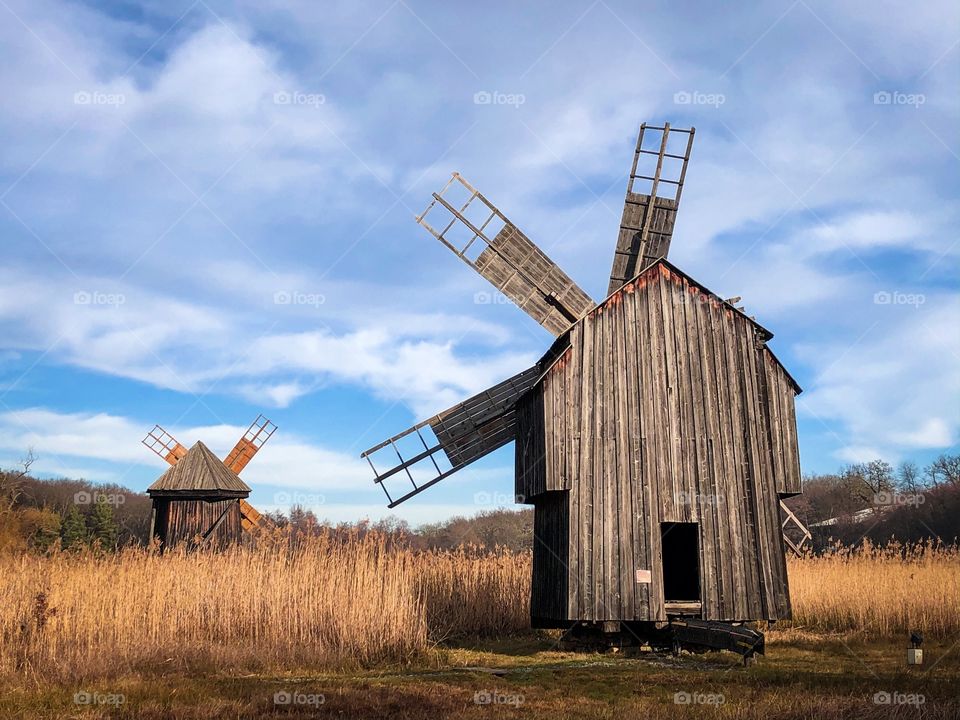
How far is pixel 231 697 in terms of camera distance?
9484mm

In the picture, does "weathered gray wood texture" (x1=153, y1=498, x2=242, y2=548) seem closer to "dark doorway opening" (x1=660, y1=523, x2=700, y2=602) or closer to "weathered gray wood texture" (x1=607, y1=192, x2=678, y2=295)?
"dark doorway opening" (x1=660, y1=523, x2=700, y2=602)

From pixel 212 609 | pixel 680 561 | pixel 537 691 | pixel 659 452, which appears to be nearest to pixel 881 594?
pixel 680 561

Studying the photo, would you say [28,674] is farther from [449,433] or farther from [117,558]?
[449,433]

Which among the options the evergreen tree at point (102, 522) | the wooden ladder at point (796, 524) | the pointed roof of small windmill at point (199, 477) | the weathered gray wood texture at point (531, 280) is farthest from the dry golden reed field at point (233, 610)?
the evergreen tree at point (102, 522)

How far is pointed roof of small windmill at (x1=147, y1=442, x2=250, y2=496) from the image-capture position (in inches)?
1297

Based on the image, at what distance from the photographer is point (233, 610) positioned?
523 inches

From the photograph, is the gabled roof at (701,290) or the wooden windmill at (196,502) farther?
the wooden windmill at (196,502)

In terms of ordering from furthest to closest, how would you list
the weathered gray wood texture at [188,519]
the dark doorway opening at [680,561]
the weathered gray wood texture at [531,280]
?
the weathered gray wood texture at [188,519], the dark doorway opening at [680,561], the weathered gray wood texture at [531,280]

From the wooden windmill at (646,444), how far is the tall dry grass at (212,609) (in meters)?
3.32

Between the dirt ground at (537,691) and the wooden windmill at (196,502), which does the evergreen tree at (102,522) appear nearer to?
the wooden windmill at (196,502)

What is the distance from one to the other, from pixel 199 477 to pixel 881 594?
2584 cm

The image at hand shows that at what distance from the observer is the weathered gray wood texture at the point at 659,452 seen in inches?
588

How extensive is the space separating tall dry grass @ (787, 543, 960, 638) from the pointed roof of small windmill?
22908 mm

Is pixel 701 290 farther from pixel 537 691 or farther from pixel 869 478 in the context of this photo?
pixel 869 478
